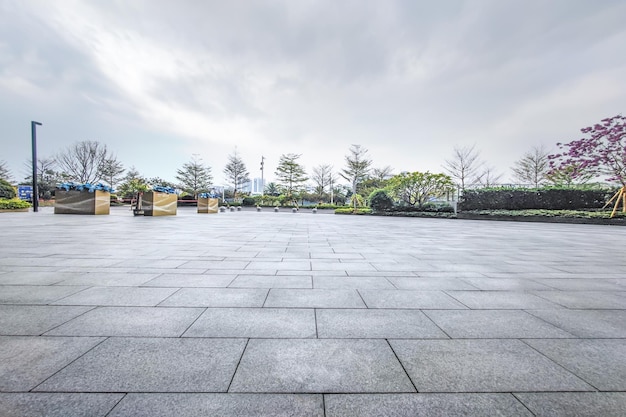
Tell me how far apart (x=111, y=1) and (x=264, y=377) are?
57.8ft

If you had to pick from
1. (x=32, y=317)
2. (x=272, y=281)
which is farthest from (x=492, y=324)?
(x=32, y=317)

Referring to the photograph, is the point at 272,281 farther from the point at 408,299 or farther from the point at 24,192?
the point at 24,192

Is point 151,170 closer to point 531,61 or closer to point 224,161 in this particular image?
point 224,161

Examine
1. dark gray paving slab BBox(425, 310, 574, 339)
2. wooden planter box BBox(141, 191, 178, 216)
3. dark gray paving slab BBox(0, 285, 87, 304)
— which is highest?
wooden planter box BBox(141, 191, 178, 216)

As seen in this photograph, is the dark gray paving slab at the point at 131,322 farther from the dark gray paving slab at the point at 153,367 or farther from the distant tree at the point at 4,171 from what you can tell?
the distant tree at the point at 4,171

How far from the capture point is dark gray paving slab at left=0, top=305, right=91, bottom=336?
69.1 inches

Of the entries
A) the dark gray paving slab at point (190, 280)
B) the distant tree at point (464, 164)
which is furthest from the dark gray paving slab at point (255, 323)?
the distant tree at point (464, 164)

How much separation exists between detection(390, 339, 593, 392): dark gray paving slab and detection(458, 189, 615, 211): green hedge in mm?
19089

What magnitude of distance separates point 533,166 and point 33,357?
39.4 metres

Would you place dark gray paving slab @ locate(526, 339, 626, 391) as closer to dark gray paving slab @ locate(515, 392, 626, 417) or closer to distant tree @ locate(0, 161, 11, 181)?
dark gray paving slab @ locate(515, 392, 626, 417)

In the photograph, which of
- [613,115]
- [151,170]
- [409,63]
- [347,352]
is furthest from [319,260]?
[151,170]

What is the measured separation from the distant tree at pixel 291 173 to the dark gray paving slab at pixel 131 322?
126 ft

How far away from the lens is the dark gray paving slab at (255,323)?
1.77 metres

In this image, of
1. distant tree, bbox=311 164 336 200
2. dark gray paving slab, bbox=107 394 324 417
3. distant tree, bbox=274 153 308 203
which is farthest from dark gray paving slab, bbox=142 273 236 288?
distant tree, bbox=311 164 336 200
